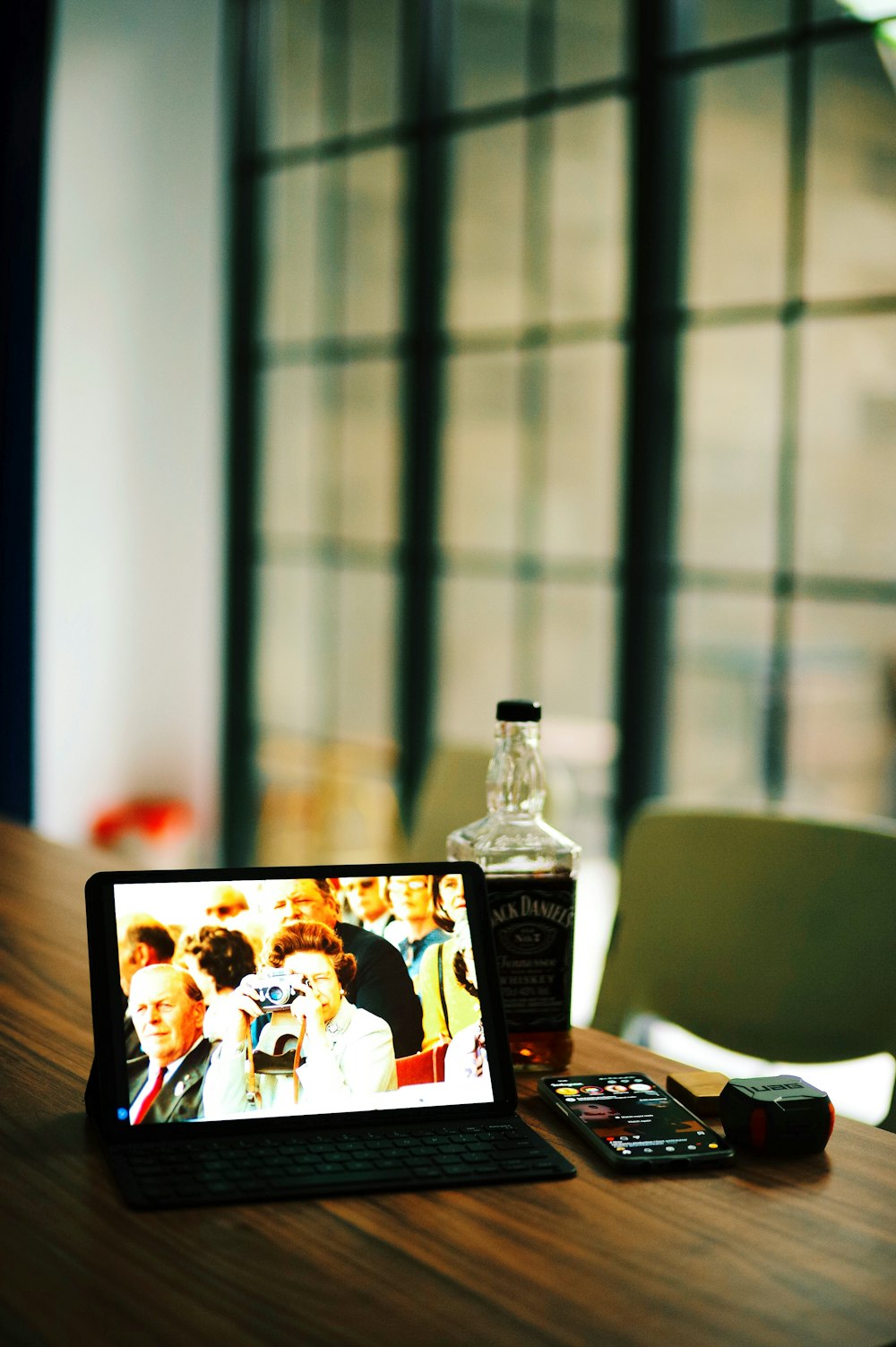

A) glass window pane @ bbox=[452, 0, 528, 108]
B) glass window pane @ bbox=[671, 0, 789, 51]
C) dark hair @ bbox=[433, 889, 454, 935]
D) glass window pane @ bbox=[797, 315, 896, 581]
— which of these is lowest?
dark hair @ bbox=[433, 889, 454, 935]

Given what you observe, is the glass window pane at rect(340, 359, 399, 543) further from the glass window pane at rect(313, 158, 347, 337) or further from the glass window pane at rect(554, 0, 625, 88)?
the glass window pane at rect(554, 0, 625, 88)

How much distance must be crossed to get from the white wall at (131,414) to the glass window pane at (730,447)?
180 cm

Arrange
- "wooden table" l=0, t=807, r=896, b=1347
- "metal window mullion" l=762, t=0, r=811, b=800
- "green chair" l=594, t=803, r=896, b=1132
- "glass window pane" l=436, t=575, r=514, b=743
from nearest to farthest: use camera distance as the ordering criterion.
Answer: "wooden table" l=0, t=807, r=896, b=1347 → "green chair" l=594, t=803, r=896, b=1132 → "metal window mullion" l=762, t=0, r=811, b=800 → "glass window pane" l=436, t=575, r=514, b=743

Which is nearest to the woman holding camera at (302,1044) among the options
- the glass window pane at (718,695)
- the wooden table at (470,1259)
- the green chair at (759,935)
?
→ the wooden table at (470,1259)

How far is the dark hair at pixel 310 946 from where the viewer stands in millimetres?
1087

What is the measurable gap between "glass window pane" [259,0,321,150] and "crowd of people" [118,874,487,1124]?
3.45 m

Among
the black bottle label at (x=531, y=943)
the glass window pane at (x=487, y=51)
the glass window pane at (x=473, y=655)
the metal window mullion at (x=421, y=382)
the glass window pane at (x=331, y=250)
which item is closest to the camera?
the black bottle label at (x=531, y=943)

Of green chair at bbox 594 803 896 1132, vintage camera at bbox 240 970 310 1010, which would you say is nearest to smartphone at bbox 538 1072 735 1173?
vintage camera at bbox 240 970 310 1010

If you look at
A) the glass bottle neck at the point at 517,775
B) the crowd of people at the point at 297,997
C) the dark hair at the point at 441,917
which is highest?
the glass bottle neck at the point at 517,775

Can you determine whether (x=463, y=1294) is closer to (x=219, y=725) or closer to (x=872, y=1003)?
(x=872, y=1003)

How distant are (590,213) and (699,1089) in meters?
2.55

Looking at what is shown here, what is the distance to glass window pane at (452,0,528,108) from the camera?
349 centimetres

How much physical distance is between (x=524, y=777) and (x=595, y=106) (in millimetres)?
2401

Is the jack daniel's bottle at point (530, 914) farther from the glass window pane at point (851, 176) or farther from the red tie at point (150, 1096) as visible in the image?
the glass window pane at point (851, 176)
